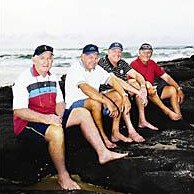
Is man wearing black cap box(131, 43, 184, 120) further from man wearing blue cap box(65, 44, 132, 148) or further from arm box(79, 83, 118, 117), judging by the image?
arm box(79, 83, 118, 117)

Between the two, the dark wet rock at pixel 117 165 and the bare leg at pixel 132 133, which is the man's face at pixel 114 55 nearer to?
the bare leg at pixel 132 133

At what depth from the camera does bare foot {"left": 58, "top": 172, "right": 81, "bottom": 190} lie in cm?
484

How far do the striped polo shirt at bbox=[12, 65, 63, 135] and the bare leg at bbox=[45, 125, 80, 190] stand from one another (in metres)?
0.44

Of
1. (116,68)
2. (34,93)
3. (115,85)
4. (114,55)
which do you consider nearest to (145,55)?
(116,68)

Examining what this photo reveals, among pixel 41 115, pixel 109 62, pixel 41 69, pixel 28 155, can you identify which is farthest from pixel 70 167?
pixel 109 62

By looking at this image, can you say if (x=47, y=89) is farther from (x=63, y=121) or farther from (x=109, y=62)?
(x=109, y=62)

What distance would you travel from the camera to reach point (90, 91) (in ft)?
19.4

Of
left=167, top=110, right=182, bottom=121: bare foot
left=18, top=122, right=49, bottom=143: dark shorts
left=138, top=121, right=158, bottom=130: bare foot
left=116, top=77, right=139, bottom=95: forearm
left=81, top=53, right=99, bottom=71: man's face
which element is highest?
left=81, top=53, right=99, bottom=71: man's face

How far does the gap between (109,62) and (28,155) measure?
2.24 meters

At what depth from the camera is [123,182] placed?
5.05m

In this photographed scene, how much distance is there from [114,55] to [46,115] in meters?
2.28

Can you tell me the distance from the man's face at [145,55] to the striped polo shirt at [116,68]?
418 mm

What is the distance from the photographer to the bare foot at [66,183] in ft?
15.9

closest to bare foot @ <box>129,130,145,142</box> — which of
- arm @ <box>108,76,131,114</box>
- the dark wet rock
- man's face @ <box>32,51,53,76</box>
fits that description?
the dark wet rock
